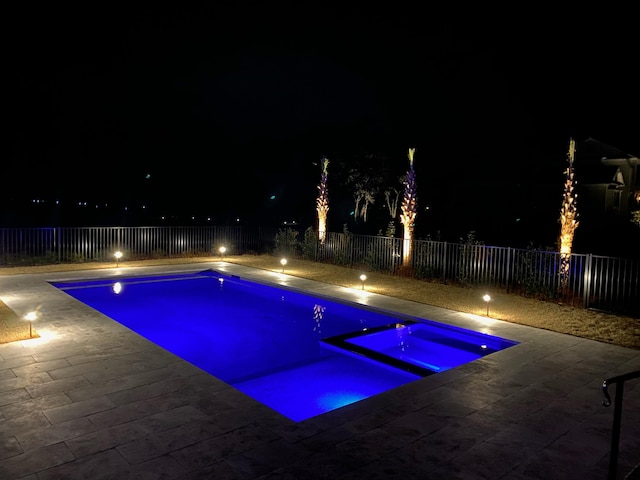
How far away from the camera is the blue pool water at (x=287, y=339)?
20.3 ft

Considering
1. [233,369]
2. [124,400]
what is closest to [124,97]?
[233,369]

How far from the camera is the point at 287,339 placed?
8500 millimetres

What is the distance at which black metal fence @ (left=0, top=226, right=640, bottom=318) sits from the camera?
33.8ft

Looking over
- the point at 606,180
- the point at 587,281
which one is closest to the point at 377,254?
the point at 587,281

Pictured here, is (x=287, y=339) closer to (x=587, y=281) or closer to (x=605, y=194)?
(x=587, y=281)

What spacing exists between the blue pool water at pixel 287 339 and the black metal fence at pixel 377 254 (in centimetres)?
365

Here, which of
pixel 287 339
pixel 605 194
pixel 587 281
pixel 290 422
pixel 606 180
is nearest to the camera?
pixel 290 422

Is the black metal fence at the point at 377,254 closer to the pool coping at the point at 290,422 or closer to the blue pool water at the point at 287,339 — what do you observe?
the blue pool water at the point at 287,339

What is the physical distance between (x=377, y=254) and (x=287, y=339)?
6416mm

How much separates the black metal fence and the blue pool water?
365 centimetres

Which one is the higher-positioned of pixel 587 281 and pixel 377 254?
pixel 377 254

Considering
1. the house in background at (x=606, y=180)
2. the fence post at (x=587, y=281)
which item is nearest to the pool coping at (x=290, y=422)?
the fence post at (x=587, y=281)

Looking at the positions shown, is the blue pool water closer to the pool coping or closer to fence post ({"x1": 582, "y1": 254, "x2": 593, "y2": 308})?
the pool coping

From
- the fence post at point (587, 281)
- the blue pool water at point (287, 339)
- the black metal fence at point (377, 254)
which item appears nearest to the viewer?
the blue pool water at point (287, 339)
